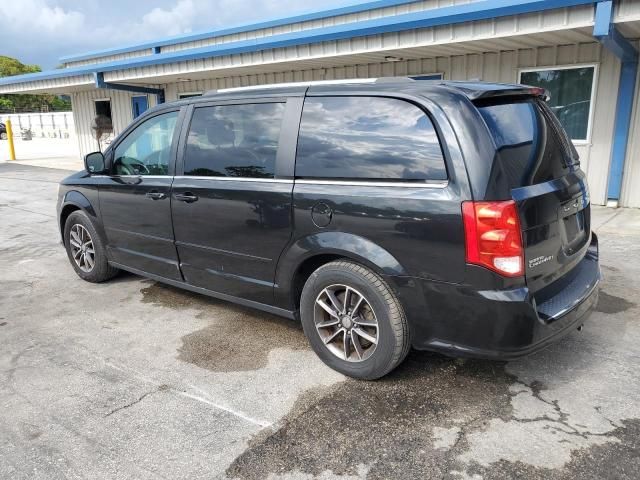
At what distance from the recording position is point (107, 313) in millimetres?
4496

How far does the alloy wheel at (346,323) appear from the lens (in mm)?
3141

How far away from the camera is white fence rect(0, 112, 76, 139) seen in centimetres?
4384

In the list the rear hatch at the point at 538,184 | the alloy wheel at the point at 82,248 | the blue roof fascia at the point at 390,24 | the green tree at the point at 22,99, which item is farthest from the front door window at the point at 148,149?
the green tree at the point at 22,99

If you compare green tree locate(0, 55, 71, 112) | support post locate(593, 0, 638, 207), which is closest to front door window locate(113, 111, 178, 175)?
support post locate(593, 0, 638, 207)

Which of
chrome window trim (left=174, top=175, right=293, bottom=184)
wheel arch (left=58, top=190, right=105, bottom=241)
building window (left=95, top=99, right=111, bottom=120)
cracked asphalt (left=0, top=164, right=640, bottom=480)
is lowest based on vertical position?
cracked asphalt (left=0, top=164, right=640, bottom=480)

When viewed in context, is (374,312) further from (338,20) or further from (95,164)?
(338,20)

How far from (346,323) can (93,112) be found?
19.3 meters

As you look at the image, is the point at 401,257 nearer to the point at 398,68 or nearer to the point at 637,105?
the point at 637,105

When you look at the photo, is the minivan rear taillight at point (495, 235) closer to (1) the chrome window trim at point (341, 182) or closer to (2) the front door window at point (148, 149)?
(1) the chrome window trim at point (341, 182)

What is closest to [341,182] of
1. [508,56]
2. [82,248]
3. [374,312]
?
[374,312]

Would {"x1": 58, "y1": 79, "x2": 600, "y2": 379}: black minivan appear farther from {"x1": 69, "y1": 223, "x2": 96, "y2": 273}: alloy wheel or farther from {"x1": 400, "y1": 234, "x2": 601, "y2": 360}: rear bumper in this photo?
{"x1": 69, "y1": 223, "x2": 96, "y2": 273}: alloy wheel

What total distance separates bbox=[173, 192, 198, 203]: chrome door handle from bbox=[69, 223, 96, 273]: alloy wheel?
1642 millimetres

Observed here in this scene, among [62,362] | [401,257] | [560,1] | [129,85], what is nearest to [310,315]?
[401,257]

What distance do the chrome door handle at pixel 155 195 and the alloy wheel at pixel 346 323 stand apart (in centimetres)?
165
